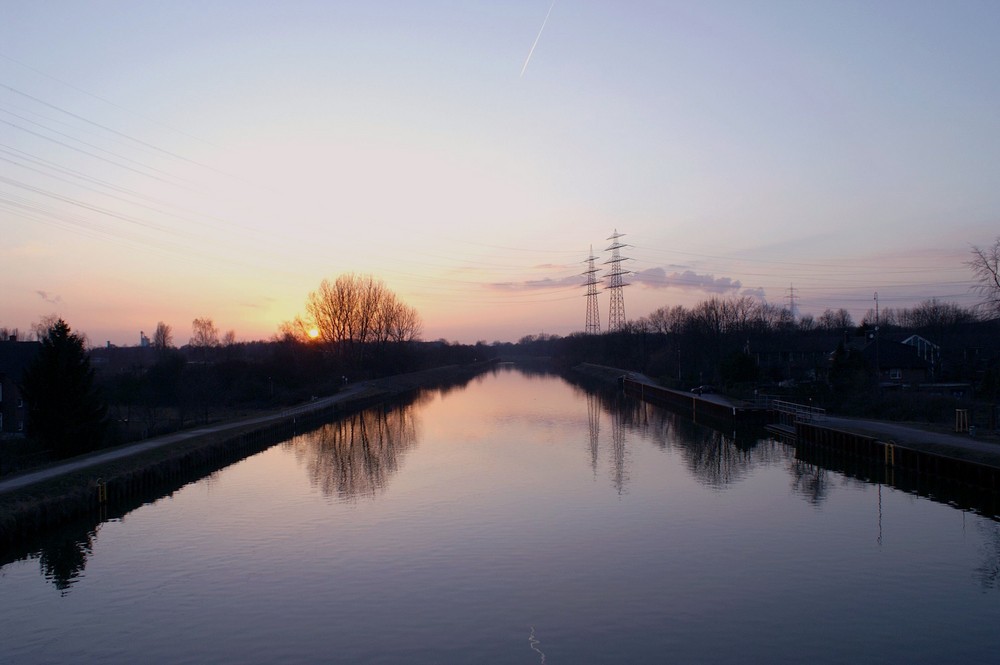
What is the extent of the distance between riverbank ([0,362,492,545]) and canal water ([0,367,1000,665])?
104 centimetres

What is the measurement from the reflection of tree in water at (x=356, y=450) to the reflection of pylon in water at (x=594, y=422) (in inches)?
287

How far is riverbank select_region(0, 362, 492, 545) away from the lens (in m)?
17.5

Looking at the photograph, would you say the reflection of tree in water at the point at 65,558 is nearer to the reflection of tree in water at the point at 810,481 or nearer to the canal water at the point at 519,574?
the canal water at the point at 519,574

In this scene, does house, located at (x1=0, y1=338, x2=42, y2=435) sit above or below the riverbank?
above

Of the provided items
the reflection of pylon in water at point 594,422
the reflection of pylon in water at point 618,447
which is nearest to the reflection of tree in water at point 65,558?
→ the reflection of pylon in water at point 618,447

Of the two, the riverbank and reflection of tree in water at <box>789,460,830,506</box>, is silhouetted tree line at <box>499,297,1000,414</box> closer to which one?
reflection of tree in water at <box>789,460,830,506</box>

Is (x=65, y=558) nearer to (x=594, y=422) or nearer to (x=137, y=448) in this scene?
(x=137, y=448)

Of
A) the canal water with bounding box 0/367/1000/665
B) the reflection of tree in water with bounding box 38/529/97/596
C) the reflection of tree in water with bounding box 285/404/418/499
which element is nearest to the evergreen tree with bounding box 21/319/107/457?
the canal water with bounding box 0/367/1000/665

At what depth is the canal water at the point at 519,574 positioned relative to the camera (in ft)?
34.9

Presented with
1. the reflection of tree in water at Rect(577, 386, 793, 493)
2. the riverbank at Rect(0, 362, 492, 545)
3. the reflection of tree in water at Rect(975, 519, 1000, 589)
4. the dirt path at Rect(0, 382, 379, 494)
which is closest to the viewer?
the reflection of tree in water at Rect(975, 519, 1000, 589)

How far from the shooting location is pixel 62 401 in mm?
26406

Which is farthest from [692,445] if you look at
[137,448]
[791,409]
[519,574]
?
[137,448]

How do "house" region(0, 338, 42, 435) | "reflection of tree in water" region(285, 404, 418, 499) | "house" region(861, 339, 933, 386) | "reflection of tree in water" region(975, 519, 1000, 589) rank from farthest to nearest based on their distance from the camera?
"house" region(861, 339, 933, 386) → "house" region(0, 338, 42, 435) → "reflection of tree in water" region(285, 404, 418, 499) → "reflection of tree in water" region(975, 519, 1000, 589)

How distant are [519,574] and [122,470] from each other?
14262 millimetres
